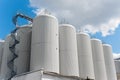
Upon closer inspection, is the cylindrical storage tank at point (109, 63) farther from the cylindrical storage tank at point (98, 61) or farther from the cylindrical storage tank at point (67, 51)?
the cylindrical storage tank at point (67, 51)

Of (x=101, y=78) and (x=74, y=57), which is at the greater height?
(x=74, y=57)

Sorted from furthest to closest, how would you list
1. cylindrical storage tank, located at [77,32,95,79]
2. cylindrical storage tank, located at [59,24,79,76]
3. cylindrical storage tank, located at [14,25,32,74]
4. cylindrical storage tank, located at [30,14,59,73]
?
cylindrical storage tank, located at [77,32,95,79], cylindrical storage tank, located at [14,25,32,74], cylindrical storage tank, located at [59,24,79,76], cylindrical storage tank, located at [30,14,59,73]

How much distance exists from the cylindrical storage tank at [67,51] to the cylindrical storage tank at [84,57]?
222cm

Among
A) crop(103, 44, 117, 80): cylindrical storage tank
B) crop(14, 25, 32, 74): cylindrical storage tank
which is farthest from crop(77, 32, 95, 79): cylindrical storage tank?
crop(14, 25, 32, 74): cylindrical storage tank

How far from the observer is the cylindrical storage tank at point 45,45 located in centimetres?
1803

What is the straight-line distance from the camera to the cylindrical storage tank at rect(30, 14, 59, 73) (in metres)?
18.0

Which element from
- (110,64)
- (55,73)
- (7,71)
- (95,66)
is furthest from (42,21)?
(110,64)

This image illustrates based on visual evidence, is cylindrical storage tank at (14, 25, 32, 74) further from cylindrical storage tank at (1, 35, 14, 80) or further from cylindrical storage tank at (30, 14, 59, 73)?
cylindrical storage tank at (30, 14, 59, 73)

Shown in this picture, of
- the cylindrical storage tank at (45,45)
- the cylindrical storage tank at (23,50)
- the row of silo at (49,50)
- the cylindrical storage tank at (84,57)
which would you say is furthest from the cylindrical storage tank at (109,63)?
the cylindrical storage tank at (23,50)

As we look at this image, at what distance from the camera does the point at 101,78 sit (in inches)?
997

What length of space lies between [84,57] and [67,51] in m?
3.75

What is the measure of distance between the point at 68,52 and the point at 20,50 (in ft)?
18.7

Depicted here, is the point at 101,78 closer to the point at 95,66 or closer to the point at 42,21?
the point at 95,66

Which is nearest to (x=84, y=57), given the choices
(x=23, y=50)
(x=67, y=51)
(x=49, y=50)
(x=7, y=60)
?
(x=67, y=51)
